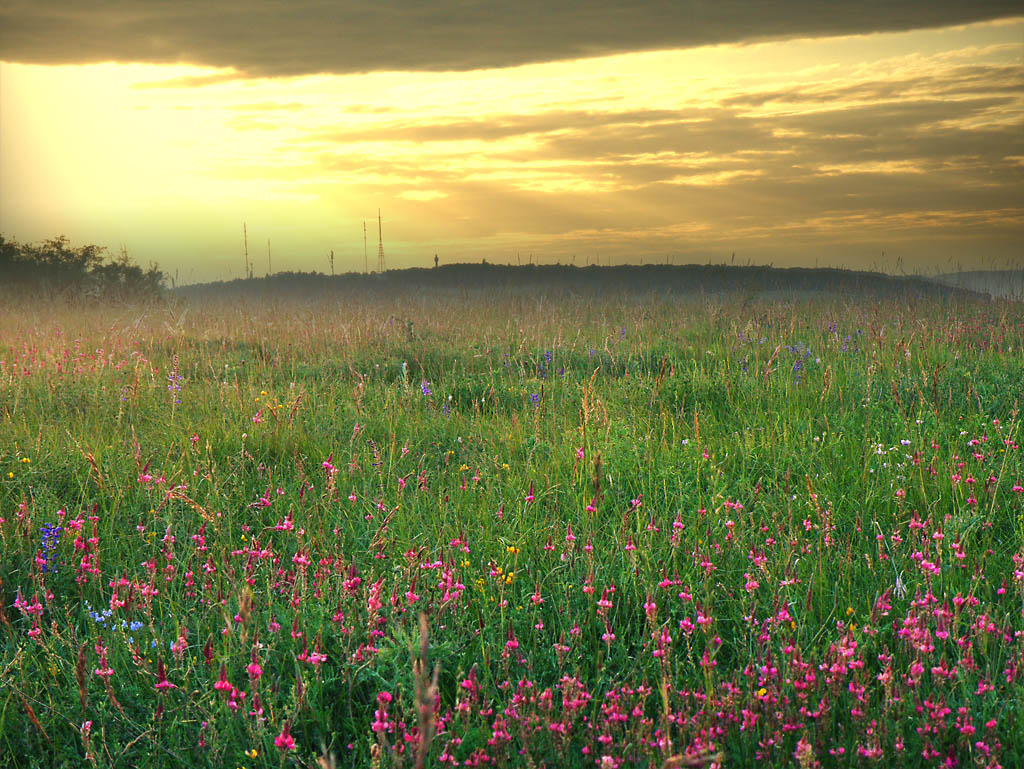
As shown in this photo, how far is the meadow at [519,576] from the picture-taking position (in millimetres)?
1962

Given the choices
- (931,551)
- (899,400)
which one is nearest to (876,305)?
(899,400)

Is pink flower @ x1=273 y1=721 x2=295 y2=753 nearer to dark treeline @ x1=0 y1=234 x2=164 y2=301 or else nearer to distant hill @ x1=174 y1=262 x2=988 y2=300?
dark treeline @ x1=0 y1=234 x2=164 y2=301

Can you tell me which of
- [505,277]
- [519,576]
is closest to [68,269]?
[505,277]

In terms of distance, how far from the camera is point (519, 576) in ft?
9.43

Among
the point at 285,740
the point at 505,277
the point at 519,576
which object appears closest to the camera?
the point at 285,740

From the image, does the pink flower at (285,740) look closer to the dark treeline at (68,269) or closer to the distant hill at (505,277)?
the dark treeline at (68,269)

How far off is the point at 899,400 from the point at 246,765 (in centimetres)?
433

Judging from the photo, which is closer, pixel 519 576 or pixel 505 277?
pixel 519 576

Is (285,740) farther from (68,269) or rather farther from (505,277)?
(505,277)

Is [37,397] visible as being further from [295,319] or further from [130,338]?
[295,319]

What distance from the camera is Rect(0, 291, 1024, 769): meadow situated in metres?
1.96

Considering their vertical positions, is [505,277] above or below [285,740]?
above

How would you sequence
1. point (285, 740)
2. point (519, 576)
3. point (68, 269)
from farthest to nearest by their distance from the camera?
point (68, 269)
point (519, 576)
point (285, 740)

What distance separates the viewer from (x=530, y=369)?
752 cm
